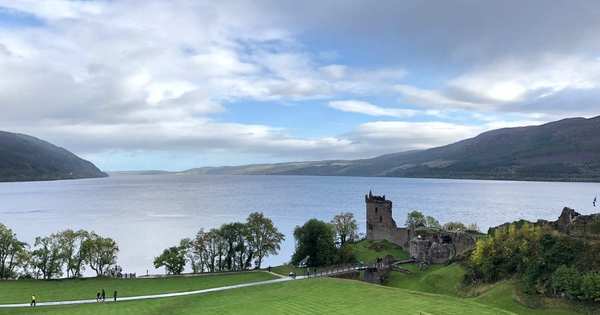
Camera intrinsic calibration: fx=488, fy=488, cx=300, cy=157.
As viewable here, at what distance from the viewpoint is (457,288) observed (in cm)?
5350

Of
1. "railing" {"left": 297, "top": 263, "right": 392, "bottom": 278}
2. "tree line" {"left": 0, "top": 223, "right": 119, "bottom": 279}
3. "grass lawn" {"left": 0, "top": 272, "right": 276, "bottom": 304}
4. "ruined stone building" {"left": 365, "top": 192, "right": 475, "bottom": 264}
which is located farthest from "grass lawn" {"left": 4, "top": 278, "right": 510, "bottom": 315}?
"tree line" {"left": 0, "top": 223, "right": 119, "bottom": 279}

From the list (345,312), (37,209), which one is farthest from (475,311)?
(37,209)

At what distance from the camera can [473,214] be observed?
166 meters

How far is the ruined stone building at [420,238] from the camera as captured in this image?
216ft

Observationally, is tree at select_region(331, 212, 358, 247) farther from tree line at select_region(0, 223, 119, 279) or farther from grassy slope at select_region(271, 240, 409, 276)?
tree line at select_region(0, 223, 119, 279)

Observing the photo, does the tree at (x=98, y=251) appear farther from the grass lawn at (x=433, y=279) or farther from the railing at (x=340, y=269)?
the grass lawn at (x=433, y=279)

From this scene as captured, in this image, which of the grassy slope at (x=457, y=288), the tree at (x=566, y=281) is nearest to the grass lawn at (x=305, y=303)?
the grassy slope at (x=457, y=288)

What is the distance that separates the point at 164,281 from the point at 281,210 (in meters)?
116

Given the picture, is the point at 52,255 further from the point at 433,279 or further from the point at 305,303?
the point at 433,279

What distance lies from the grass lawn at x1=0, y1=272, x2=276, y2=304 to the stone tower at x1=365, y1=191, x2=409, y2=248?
25068mm

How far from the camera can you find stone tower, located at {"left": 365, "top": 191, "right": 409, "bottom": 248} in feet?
262

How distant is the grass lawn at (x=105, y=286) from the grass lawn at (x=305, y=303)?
638cm

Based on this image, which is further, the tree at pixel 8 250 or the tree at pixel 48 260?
the tree at pixel 48 260

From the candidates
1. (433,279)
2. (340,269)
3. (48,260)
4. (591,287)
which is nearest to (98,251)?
(48,260)
